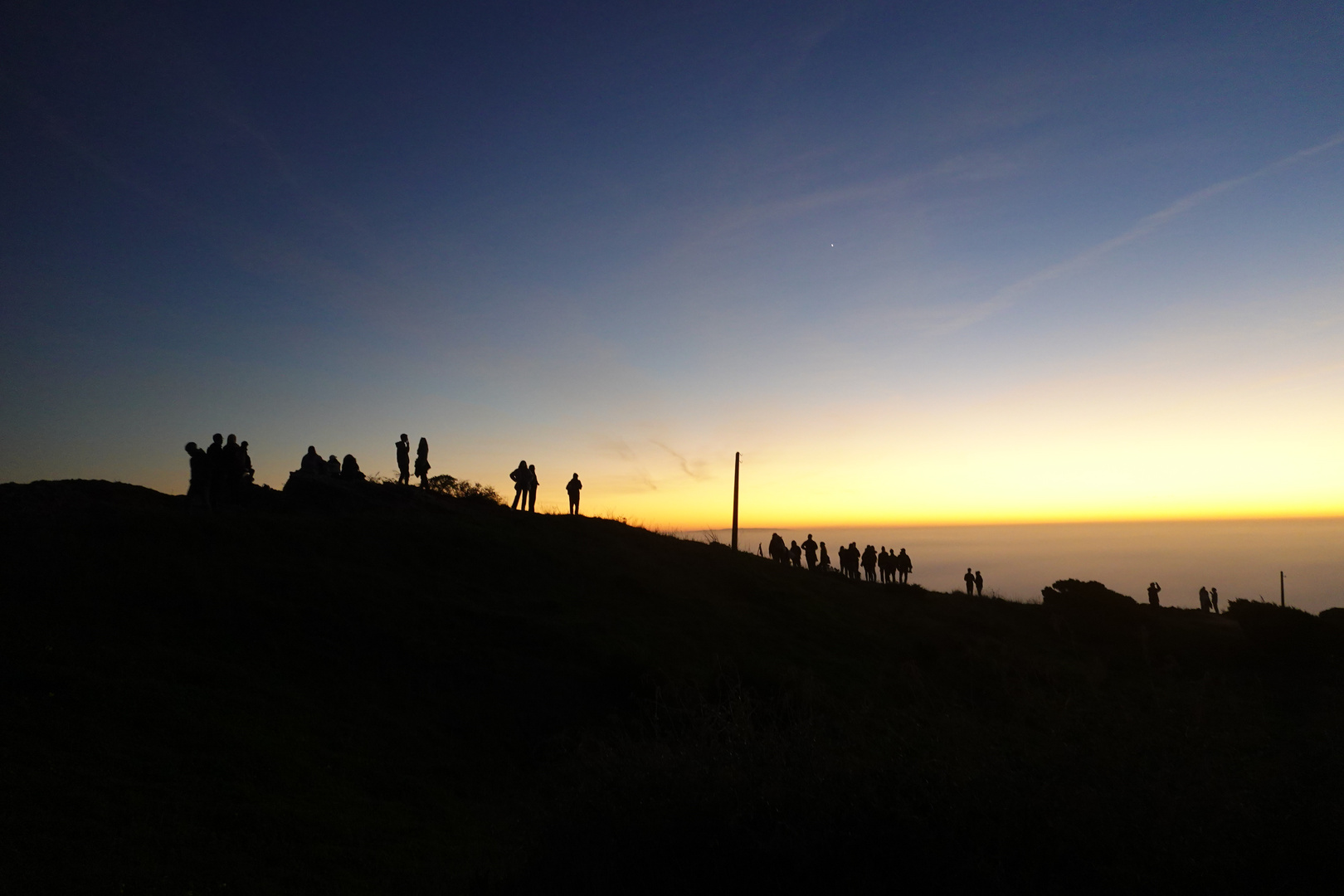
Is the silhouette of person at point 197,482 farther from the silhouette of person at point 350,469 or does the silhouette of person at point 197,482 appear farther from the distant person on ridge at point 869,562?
the distant person on ridge at point 869,562

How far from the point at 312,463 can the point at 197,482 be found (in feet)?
19.3

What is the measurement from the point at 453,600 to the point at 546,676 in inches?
154

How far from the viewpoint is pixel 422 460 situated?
90.2 feet

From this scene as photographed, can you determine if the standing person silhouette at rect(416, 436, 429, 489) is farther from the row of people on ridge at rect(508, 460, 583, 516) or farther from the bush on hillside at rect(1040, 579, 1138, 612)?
the bush on hillside at rect(1040, 579, 1138, 612)

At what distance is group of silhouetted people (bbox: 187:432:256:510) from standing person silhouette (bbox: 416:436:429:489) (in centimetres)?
605

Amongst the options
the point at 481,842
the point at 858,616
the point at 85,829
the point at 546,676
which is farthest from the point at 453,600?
the point at 858,616

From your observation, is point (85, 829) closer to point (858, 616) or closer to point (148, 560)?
point (148, 560)

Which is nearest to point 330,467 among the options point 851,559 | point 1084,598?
point 851,559

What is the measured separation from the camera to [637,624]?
1845 centimetres

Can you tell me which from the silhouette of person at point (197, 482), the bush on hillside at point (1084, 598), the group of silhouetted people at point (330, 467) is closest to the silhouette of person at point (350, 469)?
the group of silhouetted people at point (330, 467)

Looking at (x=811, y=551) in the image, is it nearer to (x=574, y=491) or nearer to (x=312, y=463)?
(x=574, y=491)

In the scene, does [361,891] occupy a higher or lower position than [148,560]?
lower

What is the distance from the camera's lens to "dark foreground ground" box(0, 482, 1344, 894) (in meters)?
5.22

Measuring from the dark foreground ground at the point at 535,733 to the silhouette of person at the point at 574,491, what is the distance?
6.71m
